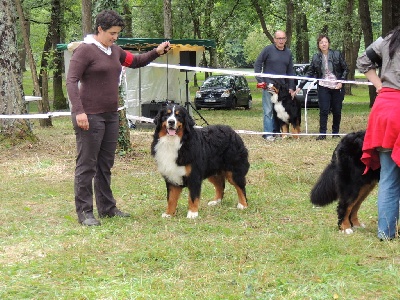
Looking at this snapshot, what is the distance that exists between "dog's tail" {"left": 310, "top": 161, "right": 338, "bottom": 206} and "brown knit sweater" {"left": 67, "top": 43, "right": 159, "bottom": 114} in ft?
7.37

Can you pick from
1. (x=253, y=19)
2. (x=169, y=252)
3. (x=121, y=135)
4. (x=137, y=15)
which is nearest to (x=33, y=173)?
(x=121, y=135)

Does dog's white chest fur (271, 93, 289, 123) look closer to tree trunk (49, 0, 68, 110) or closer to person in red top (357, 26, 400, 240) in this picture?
person in red top (357, 26, 400, 240)

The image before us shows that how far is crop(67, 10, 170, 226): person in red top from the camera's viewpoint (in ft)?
19.8

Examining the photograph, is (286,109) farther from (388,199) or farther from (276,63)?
(388,199)

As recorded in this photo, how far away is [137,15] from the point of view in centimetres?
4272

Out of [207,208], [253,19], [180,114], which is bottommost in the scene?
[207,208]

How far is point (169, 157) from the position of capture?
654 centimetres

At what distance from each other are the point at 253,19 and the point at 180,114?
100ft

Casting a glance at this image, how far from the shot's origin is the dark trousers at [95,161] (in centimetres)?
625

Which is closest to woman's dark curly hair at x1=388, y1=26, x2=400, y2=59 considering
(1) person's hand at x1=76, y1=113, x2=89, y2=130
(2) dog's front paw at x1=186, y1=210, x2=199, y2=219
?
(2) dog's front paw at x1=186, y1=210, x2=199, y2=219

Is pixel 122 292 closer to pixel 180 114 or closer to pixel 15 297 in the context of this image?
pixel 15 297

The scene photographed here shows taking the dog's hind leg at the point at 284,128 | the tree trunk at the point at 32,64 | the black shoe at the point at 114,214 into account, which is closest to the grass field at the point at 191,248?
the black shoe at the point at 114,214

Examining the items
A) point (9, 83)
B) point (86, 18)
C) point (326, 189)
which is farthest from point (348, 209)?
point (86, 18)

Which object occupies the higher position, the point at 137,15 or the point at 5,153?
the point at 137,15
